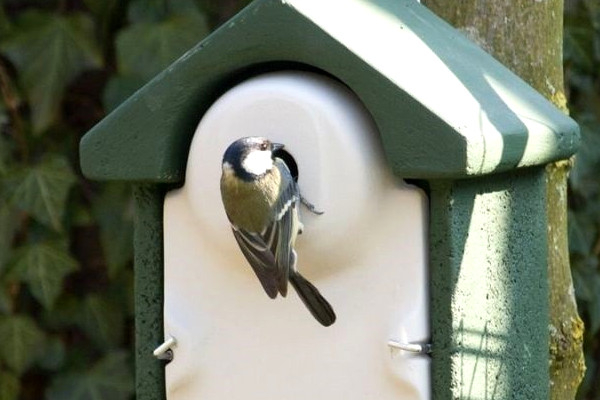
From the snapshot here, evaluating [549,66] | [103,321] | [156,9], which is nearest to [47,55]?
[156,9]

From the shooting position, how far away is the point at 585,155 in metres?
3.23

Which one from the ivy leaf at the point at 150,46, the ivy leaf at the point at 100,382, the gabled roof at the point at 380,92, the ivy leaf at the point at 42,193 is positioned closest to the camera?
the gabled roof at the point at 380,92

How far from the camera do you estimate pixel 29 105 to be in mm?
3229

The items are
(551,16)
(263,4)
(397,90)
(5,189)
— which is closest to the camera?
(397,90)

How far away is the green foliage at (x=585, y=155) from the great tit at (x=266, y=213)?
148 cm

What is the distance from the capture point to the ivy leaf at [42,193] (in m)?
3.10

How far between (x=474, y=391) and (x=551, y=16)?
60 cm

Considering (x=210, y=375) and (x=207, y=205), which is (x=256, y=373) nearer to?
(x=210, y=375)

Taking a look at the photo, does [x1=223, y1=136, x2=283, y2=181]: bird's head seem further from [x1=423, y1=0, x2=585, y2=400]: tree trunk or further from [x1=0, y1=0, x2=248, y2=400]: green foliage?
[x1=0, y1=0, x2=248, y2=400]: green foliage

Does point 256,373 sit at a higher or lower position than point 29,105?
lower

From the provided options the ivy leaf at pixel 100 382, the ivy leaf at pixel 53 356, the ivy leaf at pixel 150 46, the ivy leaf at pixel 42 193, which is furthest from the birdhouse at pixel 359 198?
the ivy leaf at pixel 53 356

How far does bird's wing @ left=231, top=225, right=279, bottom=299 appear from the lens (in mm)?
1865

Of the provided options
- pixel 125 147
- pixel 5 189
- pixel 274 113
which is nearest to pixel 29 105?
pixel 5 189

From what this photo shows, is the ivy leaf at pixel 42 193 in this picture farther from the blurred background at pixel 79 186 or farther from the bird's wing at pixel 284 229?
the bird's wing at pixel 284 229
